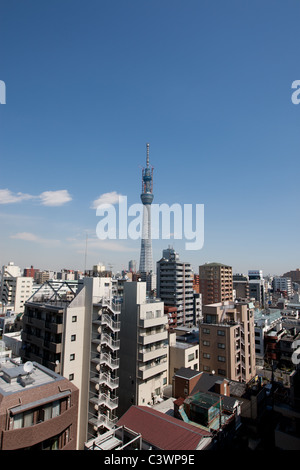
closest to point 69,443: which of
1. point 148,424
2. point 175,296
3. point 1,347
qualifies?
point 148,424

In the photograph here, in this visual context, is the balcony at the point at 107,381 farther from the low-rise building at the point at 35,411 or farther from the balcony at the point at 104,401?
the low-rise building at the point at 35,411

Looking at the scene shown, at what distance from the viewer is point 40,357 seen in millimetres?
20438

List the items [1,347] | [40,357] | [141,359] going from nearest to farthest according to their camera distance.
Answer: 1. [40,357]
2. [141,359]
3. [1,347]

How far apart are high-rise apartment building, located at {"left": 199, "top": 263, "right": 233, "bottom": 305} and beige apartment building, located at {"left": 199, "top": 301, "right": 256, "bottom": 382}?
42.3m

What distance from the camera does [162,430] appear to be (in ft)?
46.5

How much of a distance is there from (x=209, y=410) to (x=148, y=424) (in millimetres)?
5137

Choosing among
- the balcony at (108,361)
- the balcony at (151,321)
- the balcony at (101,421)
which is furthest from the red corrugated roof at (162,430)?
the balcony at (151,321)

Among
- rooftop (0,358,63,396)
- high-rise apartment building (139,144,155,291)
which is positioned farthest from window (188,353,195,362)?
high-rise apartment building (139,144,155,291)

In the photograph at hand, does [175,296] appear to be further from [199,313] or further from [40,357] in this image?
[40,357]

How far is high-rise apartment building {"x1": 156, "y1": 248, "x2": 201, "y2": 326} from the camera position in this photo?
2447 inches

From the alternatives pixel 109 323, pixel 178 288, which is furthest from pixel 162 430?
pixel 178 288

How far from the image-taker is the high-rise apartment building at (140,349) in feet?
71.7

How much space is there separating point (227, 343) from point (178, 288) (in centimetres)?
3516

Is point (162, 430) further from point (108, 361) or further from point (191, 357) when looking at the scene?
point (191, 357)
